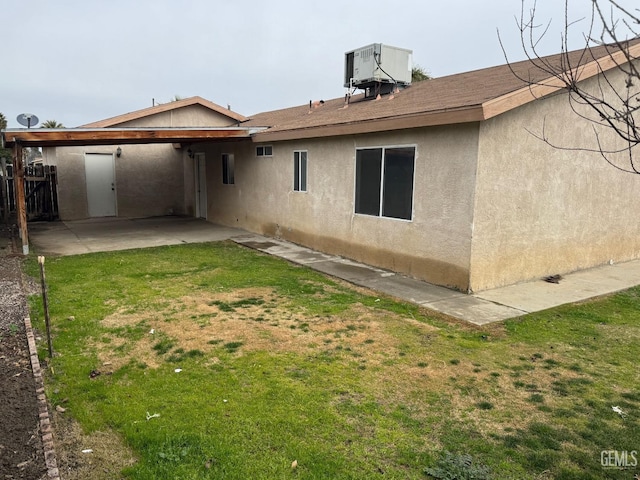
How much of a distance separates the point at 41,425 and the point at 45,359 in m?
1.35

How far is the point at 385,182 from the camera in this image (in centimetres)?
820

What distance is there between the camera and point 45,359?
4.38 m

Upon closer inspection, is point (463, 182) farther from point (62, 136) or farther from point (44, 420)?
point (62, 136)

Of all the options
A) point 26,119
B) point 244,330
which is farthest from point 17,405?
point 26,119

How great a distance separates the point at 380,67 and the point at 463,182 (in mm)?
5186

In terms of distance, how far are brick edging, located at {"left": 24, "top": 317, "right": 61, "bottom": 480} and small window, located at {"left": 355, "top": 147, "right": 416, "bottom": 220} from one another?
566 centimetres

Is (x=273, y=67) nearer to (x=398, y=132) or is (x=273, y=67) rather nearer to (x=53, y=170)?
(x=53, y=170)

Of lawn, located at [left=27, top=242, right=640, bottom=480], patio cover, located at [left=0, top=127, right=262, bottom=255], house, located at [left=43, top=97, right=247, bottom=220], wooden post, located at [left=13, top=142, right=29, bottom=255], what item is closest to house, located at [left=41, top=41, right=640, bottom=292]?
lawn, located at [left=27, top=242, right=640, bottom=480]

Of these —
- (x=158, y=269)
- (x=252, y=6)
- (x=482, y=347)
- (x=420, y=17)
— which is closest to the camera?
(x=482, y=347)

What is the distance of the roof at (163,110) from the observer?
15234mm

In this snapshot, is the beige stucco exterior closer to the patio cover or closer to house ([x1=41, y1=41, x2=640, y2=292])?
house ([x1=41, y1=41, x2=640, y2=292])

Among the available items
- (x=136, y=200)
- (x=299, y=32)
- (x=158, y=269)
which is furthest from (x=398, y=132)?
(x=136, y=200)

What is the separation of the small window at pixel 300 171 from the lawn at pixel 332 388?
442cm

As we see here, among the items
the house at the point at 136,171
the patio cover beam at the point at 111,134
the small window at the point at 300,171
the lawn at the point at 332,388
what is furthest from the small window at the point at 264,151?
the lawn at the point at 332,388
